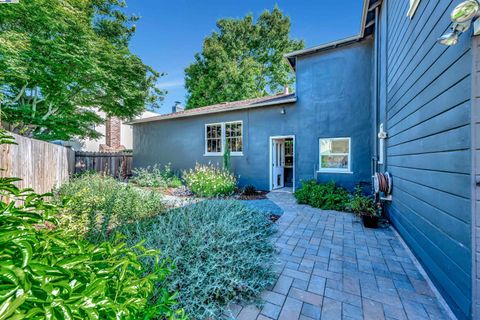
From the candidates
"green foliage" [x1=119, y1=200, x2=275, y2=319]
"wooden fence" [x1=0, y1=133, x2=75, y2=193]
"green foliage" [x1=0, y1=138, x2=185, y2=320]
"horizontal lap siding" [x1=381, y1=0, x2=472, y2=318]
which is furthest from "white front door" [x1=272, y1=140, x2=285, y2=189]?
"green foliage" [x1=0, y1=138, x2=185, y2=320]

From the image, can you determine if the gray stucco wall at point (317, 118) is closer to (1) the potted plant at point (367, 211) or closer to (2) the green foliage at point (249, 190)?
(2) the green foliage at point (249, 190)

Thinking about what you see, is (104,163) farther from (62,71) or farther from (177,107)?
(177,107)

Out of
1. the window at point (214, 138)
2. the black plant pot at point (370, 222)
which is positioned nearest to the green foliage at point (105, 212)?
the black plant pot at point (370, 222)

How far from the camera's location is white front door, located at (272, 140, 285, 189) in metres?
7.90

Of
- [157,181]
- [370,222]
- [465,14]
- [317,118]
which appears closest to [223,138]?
[157,181]

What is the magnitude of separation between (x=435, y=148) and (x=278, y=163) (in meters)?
5.94

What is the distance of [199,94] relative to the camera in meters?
16.5

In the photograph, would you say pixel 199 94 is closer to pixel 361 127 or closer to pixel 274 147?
pixel 274 147

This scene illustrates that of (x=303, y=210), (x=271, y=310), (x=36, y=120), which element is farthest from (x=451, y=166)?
(x=36, y=120)

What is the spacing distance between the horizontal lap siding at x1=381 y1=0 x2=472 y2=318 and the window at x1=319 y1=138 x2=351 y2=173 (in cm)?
277

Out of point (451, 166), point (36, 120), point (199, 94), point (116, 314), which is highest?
point (199, 94)

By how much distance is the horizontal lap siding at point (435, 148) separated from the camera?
6.07 feet

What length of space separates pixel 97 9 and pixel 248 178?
1223 cm

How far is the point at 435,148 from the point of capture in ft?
7.80
